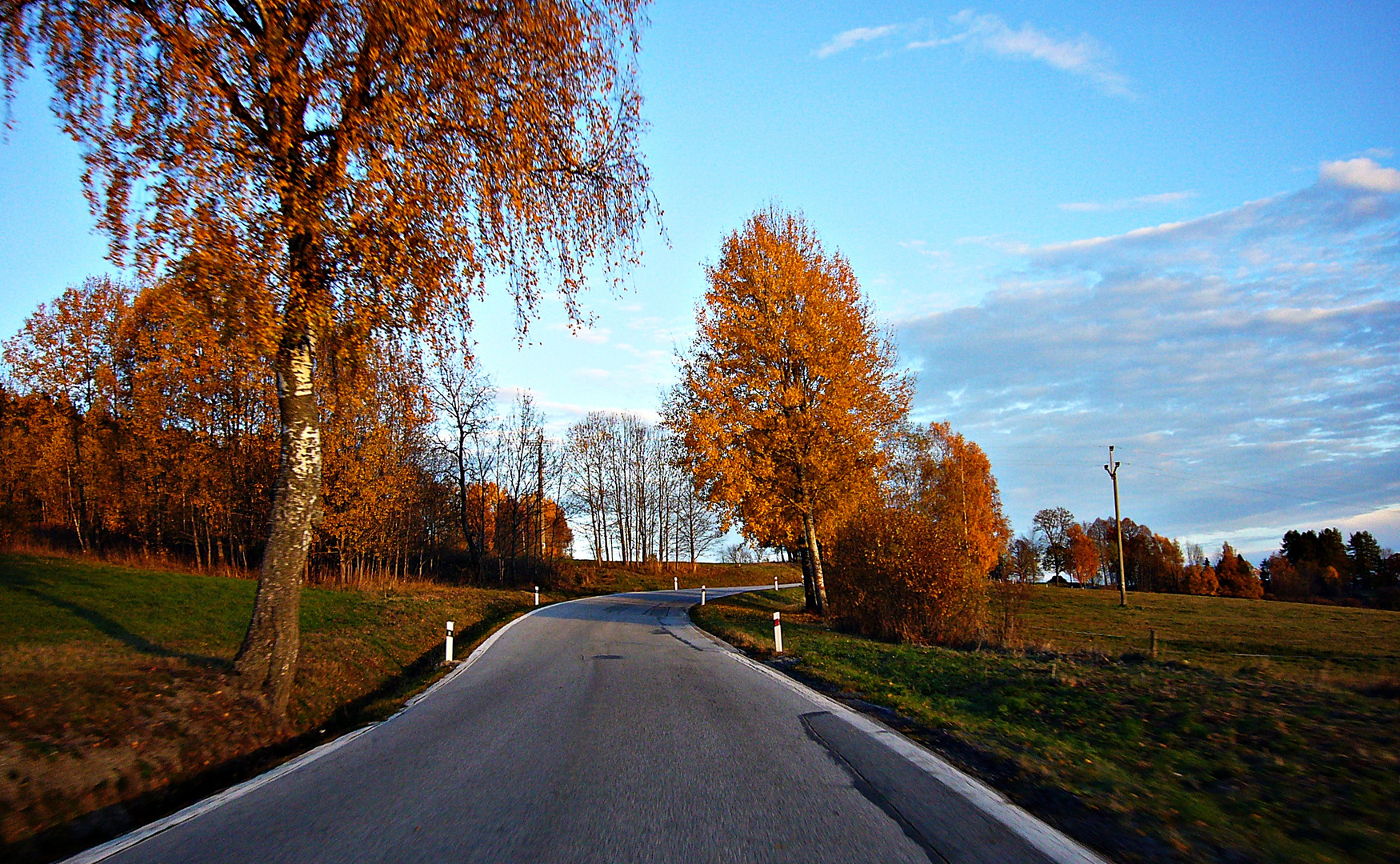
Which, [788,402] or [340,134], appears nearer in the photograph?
[340,134]

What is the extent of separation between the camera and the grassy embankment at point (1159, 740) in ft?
13.4

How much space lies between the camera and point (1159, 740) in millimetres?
6262

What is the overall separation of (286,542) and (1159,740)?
9.53 m

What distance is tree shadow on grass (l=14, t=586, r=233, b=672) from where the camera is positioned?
9.92 metres

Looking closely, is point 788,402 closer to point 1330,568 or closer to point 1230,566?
point 1330,568

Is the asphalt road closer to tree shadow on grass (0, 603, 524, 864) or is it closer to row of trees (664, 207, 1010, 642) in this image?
tree shadow on grass (0, 603, 524, 864)

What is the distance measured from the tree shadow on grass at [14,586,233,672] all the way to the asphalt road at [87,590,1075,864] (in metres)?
3.73

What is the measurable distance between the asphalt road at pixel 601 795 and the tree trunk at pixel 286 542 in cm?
168

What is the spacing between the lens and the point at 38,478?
35.4 m

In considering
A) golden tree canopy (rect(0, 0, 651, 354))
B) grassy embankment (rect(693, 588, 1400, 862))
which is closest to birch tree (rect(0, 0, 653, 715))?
golden tree canopy (rect(0, 0, 651, 354))

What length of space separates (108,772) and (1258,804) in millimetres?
8658

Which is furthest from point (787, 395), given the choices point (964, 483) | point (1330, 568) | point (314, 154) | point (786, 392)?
point (1330, 568)

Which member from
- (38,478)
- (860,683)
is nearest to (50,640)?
(860,683)

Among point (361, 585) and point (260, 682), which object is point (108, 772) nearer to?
point (260, 682)
